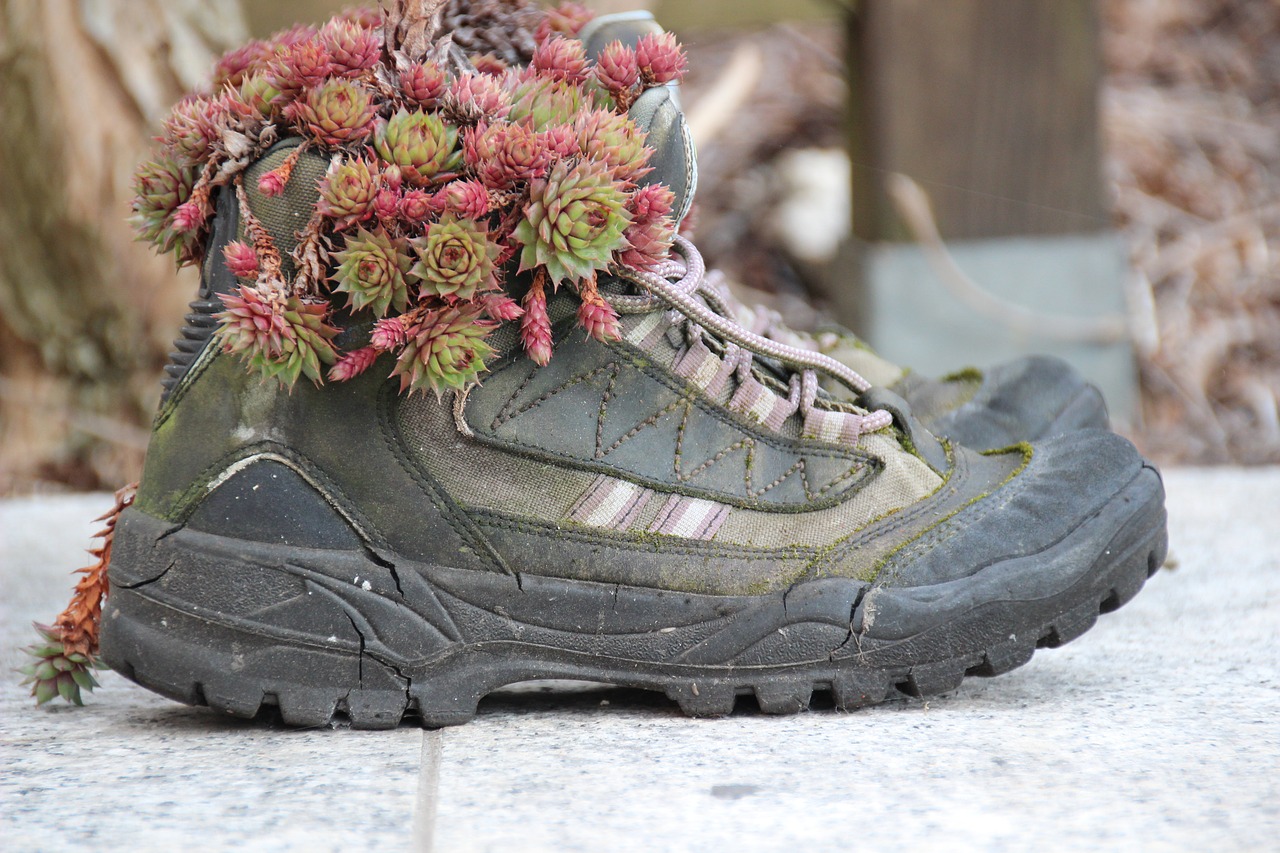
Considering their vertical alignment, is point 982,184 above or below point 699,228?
below

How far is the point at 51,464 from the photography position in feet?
10.6

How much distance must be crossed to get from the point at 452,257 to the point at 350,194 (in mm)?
103

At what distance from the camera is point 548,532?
117 centimetres

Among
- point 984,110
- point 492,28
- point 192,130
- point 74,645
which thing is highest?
point 984,110

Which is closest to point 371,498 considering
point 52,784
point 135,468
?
point 52,784

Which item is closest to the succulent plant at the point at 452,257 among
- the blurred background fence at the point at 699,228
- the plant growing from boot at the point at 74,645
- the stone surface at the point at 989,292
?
the plant growing from boot at the point at 74,645

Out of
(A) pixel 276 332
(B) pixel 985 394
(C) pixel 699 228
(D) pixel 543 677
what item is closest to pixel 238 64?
(A) pixel 276 332

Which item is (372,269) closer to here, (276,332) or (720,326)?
(276,332)

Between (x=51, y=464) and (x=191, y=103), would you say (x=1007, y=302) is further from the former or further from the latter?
(x=51, y=464)

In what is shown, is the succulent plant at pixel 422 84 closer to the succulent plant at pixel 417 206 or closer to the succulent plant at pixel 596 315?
the succulent plant at pixel 417 206

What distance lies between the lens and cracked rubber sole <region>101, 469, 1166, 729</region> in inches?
44.6

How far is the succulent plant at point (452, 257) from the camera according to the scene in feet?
3.44

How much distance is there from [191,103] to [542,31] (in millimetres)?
407

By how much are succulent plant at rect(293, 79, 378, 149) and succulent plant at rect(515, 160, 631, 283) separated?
0.17 metres
